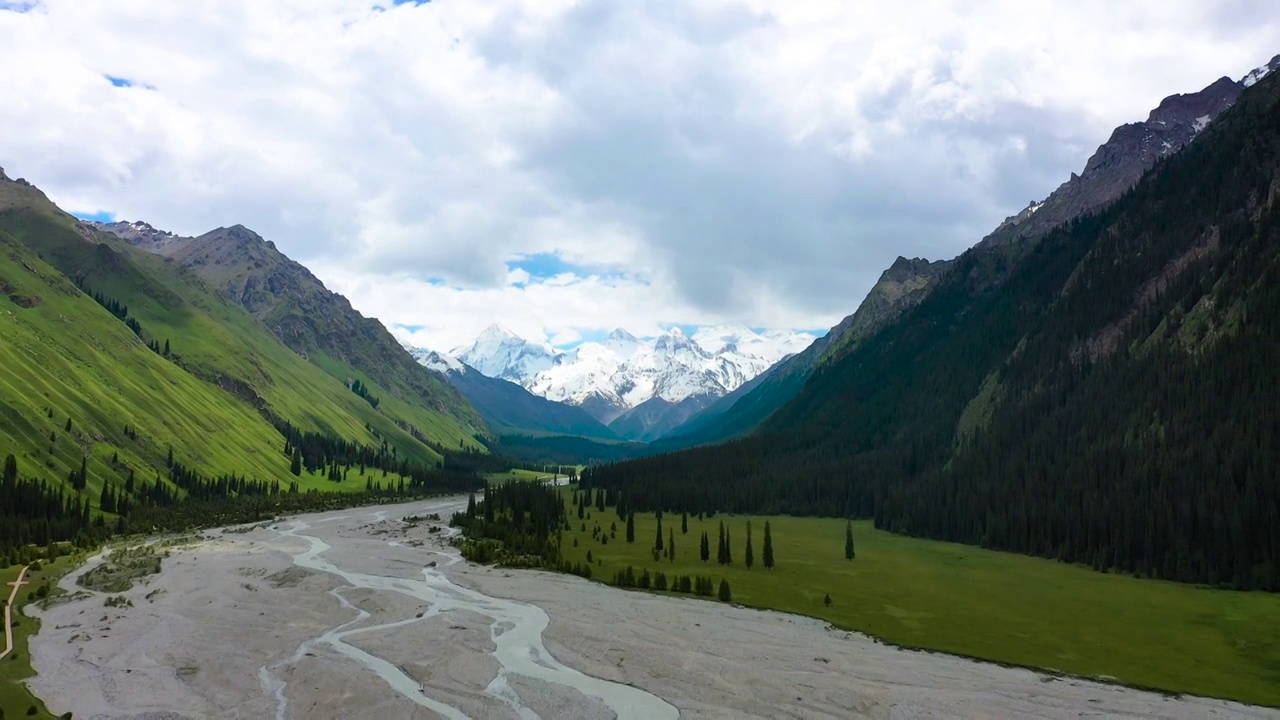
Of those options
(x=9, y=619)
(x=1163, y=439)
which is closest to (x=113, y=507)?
(x=9, y=619)

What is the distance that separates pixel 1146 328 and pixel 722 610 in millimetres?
146764

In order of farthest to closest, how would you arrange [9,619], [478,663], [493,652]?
[9,619] < [493,652] < [478,663]

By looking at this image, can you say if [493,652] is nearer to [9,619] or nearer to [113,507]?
[9,619]

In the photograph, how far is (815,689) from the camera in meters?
50.8

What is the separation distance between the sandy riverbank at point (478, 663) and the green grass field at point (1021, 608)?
547cm

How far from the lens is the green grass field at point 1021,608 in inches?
2383

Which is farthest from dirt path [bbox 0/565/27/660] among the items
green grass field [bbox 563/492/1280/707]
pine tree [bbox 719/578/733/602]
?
pine tree [bbox 719/578/733/602]

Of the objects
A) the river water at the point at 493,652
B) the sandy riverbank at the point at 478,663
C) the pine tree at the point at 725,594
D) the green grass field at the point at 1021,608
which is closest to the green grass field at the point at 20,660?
the sandy riverbank at the point at 478,663

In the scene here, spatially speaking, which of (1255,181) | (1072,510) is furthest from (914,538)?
(1255,181)

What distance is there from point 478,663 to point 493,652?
3.19m

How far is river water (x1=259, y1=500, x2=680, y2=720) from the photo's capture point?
48188 mm

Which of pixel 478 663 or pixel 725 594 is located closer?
pixel 478 663

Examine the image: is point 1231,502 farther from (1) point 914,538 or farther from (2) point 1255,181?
(2) point 1255,181

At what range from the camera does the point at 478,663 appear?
2228 inches
